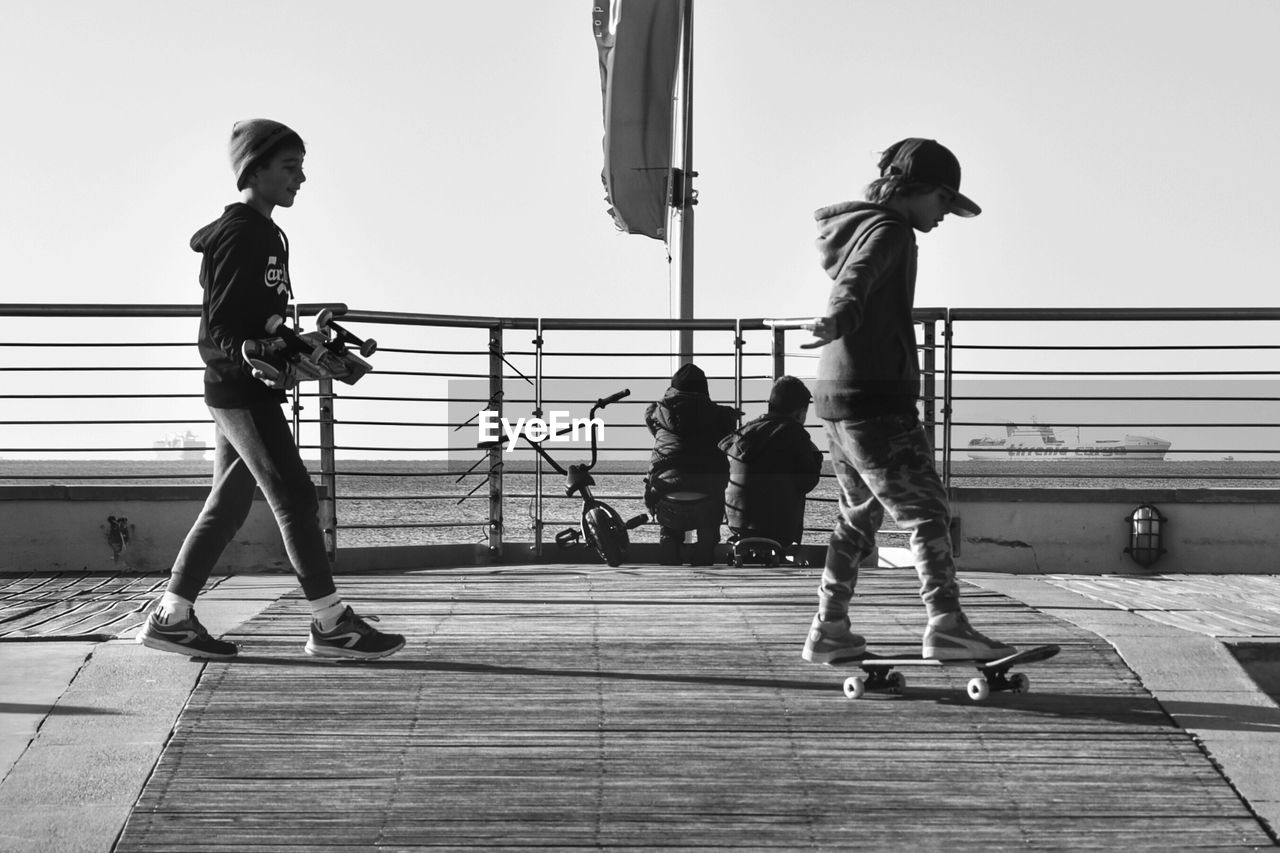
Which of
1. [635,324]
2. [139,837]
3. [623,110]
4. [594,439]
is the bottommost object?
[139,837]

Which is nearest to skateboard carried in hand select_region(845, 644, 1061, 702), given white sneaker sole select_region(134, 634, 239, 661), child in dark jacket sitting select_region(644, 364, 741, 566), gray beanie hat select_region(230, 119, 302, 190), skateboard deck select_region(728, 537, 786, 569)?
white sneaker sole select_region(134, 634, 239, 661)

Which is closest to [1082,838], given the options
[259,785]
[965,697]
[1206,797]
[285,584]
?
[1206,797]

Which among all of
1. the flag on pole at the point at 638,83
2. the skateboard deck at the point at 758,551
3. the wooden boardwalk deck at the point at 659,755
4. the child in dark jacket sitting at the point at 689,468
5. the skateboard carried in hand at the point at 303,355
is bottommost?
the wooden boardwalk deck at the point at 659,755

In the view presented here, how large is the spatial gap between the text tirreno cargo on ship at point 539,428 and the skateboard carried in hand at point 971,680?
3792 millimetres

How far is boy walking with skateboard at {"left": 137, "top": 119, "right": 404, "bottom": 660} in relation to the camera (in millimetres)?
4734

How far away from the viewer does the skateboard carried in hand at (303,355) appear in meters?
4.63

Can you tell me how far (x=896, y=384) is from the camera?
4.53m

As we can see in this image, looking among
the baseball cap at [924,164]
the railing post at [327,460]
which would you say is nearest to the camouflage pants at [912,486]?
the baseball cap at [924,164]

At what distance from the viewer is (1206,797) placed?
383 centimetres

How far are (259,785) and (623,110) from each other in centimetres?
690

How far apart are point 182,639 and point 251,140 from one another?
1.67m

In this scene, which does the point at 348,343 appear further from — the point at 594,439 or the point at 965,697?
the point at 594,439

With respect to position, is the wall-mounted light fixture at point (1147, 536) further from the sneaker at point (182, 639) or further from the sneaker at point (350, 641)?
the sneaker at point (182, 639)

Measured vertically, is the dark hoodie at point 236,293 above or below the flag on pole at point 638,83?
below
